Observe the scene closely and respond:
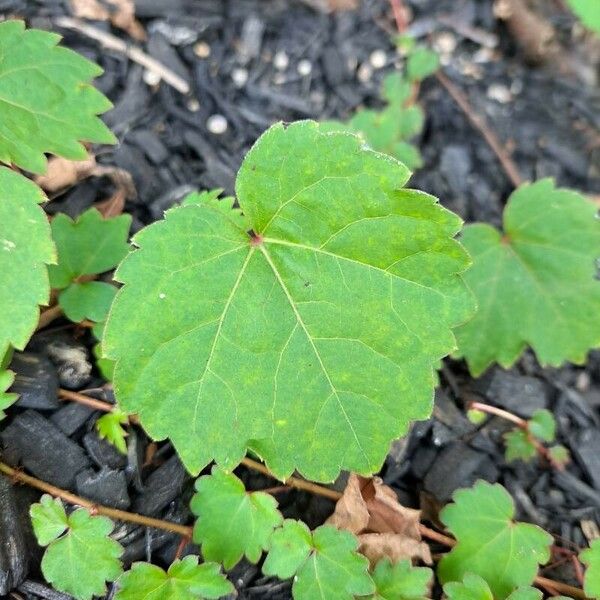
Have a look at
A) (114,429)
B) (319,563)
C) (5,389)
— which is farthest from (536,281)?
(5,389)

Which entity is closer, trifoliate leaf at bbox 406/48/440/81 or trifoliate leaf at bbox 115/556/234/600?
trifoliate leaf at bbox 115/556/234/600

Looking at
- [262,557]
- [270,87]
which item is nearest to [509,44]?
[270,87]

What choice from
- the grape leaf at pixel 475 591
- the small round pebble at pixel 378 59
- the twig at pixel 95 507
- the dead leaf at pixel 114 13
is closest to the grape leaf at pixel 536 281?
the grape leaf at pixel 475 591

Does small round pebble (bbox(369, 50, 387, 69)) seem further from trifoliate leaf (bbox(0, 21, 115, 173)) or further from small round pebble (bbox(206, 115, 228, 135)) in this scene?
trifoliate leaf (bbox(0, 21, 115, 173))

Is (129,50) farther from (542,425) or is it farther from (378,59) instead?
(542,425)

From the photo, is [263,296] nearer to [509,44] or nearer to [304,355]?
[304,355]

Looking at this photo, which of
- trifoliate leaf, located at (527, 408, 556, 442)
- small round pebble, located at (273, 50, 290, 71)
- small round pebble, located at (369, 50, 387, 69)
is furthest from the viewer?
small round pebble, located at (369, 50, 387, 69)

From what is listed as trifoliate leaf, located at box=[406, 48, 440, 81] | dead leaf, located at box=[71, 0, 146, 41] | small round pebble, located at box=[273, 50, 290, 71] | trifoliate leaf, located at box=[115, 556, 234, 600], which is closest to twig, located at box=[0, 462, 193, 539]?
trifoliate leaf, located at box=[115, 556, 234, 600]
